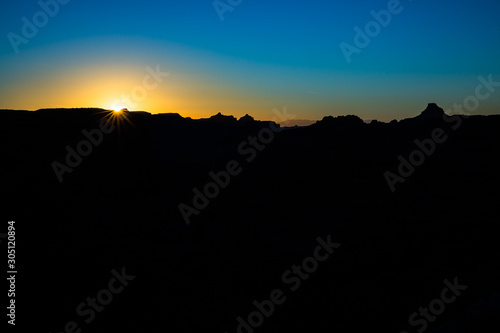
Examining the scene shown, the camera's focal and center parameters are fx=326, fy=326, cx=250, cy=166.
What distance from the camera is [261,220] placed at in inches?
845

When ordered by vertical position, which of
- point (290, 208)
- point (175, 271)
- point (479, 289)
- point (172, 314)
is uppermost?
point (290, 208)

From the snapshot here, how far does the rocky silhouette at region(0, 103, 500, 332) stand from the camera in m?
14.1

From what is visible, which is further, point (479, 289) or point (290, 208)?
point (290, 208)

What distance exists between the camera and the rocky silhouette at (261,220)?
554 inches

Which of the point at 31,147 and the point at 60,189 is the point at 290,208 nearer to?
the point at 60,189

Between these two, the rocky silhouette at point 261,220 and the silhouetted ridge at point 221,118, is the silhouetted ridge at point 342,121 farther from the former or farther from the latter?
the silhouetted ridge at point 221,118

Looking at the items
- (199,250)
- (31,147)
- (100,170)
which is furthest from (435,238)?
(31,147)

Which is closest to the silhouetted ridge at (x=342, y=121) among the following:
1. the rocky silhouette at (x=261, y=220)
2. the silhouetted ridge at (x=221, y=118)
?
the rocky silhouette at (x=261, y=220)

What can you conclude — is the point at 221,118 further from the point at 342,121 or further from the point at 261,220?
the point at 261,220

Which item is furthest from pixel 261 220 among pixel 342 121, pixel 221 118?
pixel 221 118

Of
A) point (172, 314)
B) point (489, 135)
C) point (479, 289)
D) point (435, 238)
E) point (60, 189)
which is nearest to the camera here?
point (172, 314)

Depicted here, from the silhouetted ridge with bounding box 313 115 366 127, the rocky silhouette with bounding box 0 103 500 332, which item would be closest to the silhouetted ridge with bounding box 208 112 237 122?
the rocky silhouette with bounding box 0 103 500 332

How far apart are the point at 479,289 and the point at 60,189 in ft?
80.6

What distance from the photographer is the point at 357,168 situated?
2545 cm
